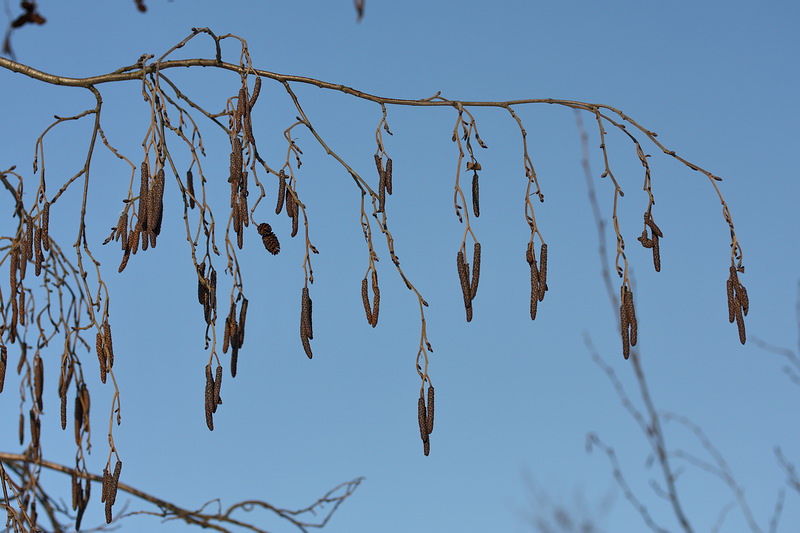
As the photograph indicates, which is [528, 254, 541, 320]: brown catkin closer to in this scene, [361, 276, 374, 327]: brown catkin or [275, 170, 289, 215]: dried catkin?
[361, 276, 374, 327]: brown catkin

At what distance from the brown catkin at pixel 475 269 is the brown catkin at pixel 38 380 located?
0.92m

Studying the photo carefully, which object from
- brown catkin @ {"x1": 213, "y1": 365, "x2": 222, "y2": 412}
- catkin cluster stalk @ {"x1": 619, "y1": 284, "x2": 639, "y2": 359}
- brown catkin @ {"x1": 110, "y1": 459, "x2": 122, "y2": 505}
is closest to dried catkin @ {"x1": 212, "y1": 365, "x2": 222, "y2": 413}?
brown catkin @ {"x1": 213, "y1": 365, "x2": 222, "y2": 412}

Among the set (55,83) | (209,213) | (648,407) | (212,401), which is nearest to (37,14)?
(209,213)

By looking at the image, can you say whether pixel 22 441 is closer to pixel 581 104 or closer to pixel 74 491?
pixel 74 491

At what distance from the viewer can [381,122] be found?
2029 mm

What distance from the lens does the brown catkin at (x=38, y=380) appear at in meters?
2.00

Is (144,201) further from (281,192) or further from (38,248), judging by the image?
(38,248)

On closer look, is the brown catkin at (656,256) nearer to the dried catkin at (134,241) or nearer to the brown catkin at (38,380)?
the dried catkin at (134,241)

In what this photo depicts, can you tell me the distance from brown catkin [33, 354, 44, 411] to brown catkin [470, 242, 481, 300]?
922 mm

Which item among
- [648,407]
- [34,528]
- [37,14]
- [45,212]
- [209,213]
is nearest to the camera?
[37,14]

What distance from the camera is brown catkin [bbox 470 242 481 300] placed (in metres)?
1.88

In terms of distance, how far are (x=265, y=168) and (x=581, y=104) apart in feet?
2.26

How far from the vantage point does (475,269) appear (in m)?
1.89

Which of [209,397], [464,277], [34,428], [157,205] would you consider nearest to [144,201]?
[157,205]
